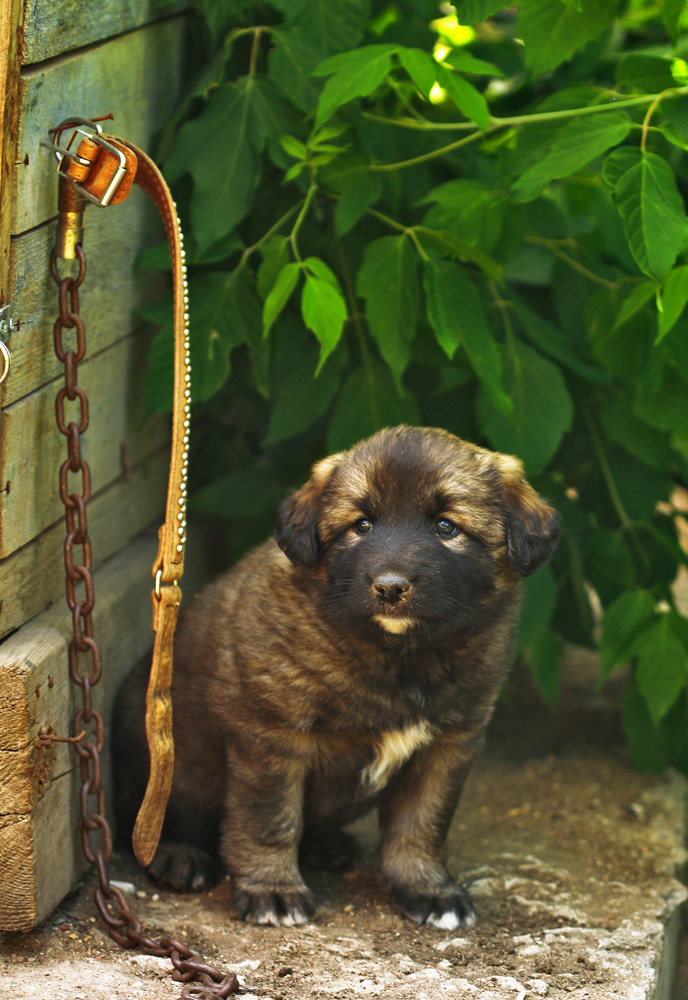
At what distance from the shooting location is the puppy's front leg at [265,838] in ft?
9.90

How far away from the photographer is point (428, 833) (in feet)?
10.4

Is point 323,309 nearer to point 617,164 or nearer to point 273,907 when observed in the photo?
point 617,164

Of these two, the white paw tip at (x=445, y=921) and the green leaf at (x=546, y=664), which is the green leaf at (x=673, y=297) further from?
the white paw tip at (x=445, y=921)

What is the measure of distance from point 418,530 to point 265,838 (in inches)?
38.0

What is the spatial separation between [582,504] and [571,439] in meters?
0.24

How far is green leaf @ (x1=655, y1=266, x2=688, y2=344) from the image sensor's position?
2846 mm

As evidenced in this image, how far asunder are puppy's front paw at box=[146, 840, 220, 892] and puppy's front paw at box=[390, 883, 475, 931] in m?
0.54

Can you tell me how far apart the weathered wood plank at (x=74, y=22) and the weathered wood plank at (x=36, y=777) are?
1387mm

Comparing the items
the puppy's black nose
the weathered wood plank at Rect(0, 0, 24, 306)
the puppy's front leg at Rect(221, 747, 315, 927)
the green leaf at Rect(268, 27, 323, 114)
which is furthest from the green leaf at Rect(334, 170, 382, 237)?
the puppy's front leg at Rect(221, 747, 315, 927)

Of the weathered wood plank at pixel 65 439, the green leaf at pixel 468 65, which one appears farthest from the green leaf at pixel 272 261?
the green leaf at pixel 468 65

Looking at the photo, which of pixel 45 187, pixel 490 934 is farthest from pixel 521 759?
pixel 45 187

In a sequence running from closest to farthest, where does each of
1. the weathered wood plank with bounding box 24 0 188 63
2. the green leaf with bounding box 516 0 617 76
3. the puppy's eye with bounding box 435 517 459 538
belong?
the weathered wood plank with bounding box 24 0 188 63 → the puppy's eye with bounding box 435 517 459 538 → the green leaf with bounding box 516 0 617 76

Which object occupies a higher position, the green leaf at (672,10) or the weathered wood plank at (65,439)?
the green leaf at (672,10)

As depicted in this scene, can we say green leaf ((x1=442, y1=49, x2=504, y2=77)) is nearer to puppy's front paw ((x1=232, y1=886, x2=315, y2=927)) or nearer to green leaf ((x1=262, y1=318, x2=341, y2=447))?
green leaf ((x1=262, y1=318, x2=341, y2=447))
